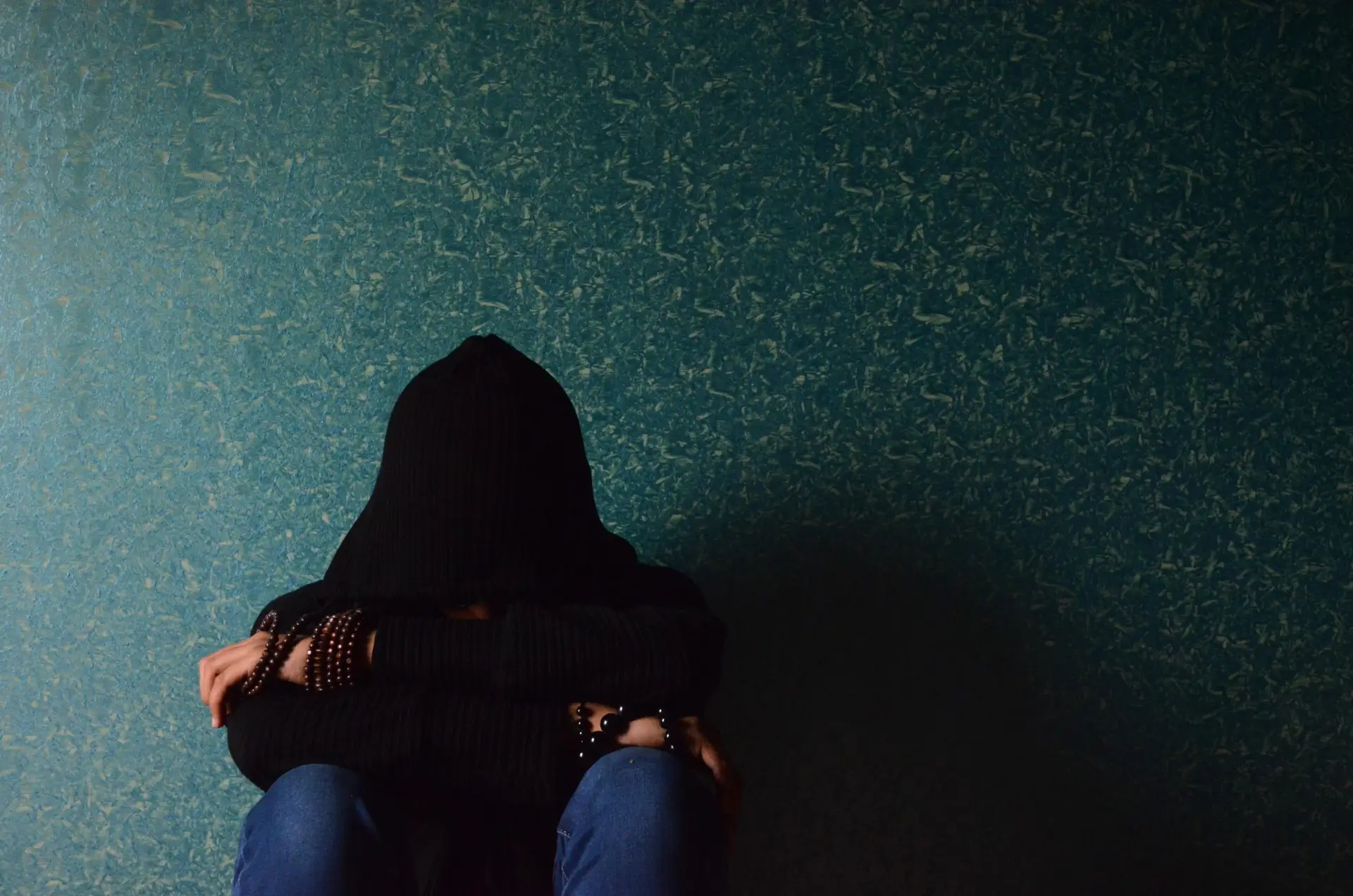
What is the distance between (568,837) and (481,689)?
16cm

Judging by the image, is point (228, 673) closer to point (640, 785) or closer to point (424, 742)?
point (424, 742)

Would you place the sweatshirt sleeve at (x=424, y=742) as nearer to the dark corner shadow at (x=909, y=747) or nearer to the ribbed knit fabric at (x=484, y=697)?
the ribbed knit fabric at (x=484, y=697)

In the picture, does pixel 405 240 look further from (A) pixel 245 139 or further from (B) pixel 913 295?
(B) pixel 913 295

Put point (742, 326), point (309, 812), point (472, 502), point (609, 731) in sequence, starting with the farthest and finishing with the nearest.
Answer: point (742, 326)
point (472, 502)
point (609, 731)
point (309, 812)

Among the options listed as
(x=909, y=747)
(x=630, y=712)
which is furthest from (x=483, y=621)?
(x=909, y=747)

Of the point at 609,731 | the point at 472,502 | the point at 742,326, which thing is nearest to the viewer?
the point at 609,731

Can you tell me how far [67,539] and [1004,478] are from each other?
125cm

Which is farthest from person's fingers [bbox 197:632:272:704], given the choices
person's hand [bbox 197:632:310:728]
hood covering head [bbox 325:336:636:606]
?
hood covering head [bbox 325:336:636:606]

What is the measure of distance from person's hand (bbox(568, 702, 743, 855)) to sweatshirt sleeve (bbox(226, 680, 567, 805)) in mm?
51

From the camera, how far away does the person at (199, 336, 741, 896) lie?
825mm

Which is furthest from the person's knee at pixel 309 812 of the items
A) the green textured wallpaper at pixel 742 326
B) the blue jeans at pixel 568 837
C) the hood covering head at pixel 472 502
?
the green textured wallpaper at pixel 742 326

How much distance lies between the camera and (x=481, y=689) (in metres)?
0.95

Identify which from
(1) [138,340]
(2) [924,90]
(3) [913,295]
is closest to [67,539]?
(1) [138,340]

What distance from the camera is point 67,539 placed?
132 cm
